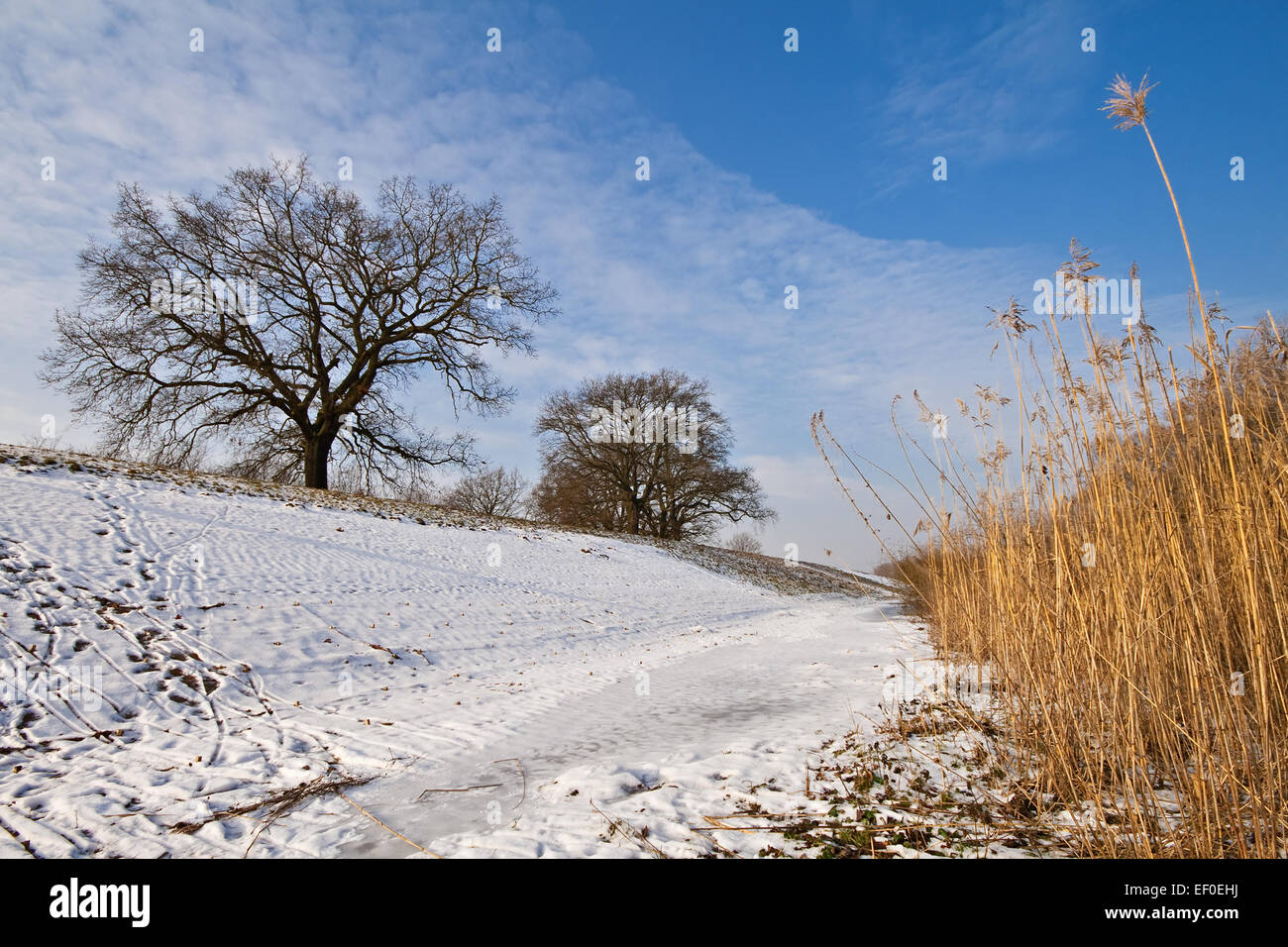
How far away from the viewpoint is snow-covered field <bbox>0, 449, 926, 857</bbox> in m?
3.24

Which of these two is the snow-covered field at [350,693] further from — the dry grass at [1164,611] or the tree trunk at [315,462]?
the tree trunk at [315,462]

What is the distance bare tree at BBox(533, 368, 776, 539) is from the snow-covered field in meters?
18.4

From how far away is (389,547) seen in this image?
Result: 520 inches

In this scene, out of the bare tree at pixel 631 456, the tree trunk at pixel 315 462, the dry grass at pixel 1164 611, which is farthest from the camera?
the bare tree at pixel 631 456

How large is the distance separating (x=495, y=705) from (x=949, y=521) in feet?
14.6

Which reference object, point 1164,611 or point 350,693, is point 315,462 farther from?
point 1164,611

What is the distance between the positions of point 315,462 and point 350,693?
15.7 m

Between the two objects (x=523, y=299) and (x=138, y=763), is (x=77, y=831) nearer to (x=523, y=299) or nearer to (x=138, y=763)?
(x=138, y=763)

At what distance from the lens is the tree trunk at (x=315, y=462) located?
20.1 metres

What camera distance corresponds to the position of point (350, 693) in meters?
6.58

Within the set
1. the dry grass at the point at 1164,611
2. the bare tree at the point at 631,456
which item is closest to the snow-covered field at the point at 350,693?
the dry grass at the point at 1164,611

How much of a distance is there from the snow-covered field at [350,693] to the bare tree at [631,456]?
723 inches

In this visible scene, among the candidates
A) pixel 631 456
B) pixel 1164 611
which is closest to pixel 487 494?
pixel 631 456

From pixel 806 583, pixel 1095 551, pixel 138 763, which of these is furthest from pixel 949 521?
pixel 806 583
